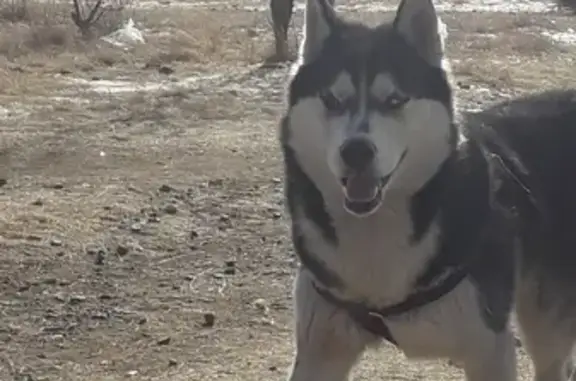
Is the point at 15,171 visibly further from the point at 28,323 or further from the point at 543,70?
the point at 543,70

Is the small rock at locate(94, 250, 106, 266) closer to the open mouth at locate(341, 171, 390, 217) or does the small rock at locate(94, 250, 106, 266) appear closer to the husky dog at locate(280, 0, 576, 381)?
the husky dog at locate(280, 0, 576, 381)

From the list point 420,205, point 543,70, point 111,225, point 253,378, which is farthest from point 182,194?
point 543,70

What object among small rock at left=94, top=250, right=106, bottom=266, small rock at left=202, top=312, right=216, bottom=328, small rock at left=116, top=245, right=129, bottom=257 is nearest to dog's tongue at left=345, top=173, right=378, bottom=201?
small rock at left=202, top=312, right=216, bottom=328

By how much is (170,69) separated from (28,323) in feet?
34.6

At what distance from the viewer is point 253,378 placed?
17.9 ft

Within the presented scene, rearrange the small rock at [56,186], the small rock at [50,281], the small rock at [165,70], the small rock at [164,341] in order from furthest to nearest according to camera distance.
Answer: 1. the small rock at [165,70]
2. the small rock at [56,186]
3. the small rock at [50,281]
4. the small rock at [164,341]

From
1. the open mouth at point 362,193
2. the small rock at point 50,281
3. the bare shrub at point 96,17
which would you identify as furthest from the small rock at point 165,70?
the open mouth at point 362,193

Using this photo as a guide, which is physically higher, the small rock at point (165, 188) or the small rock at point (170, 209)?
the small rock at point (170, 209)

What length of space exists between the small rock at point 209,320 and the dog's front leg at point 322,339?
1.94 metres

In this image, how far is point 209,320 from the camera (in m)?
6.13

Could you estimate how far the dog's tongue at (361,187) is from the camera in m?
3.80

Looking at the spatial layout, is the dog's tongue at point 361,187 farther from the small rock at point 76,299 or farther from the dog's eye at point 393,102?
the small rock at point 76,299

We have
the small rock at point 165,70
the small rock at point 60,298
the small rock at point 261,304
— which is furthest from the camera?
the small rock at point 165,70

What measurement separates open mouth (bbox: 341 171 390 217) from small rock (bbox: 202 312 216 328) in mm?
2409
